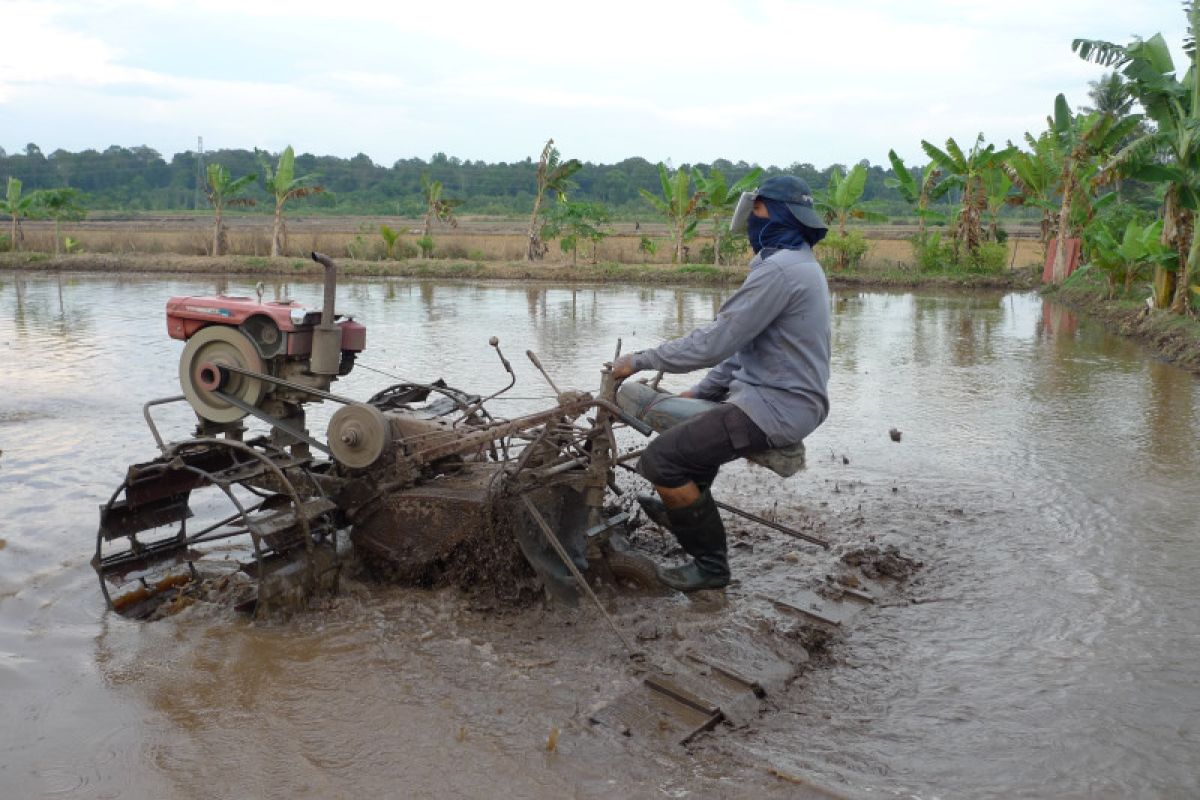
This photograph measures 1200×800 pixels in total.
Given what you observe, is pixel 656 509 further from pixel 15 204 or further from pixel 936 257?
pixel 15 204

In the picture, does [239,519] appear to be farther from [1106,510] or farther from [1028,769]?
[1106,510]

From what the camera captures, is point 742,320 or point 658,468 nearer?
point 742,320

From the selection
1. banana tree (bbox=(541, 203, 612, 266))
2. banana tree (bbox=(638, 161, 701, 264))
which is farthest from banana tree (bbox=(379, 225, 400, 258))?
banana tree (bbox=(638, 161, 701, 264))

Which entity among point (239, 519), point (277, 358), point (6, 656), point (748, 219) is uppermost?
point (748, 219)

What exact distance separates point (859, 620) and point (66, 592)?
12.4 feet

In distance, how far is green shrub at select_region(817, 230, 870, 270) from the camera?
27.5m

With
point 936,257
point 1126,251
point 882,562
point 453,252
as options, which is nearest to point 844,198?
point 936,257

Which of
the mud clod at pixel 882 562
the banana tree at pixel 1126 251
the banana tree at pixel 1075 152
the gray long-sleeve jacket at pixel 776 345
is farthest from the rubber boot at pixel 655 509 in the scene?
the banana tree at pixel 1075 152

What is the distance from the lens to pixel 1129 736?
11.4 ft

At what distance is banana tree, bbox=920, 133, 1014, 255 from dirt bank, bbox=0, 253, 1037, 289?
1325 millimetres

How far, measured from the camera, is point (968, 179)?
26.0 meters

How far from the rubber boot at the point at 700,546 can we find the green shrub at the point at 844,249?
23.9 m

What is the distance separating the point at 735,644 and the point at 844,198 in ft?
82.8

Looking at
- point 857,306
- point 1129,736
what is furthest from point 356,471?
point 857,306
